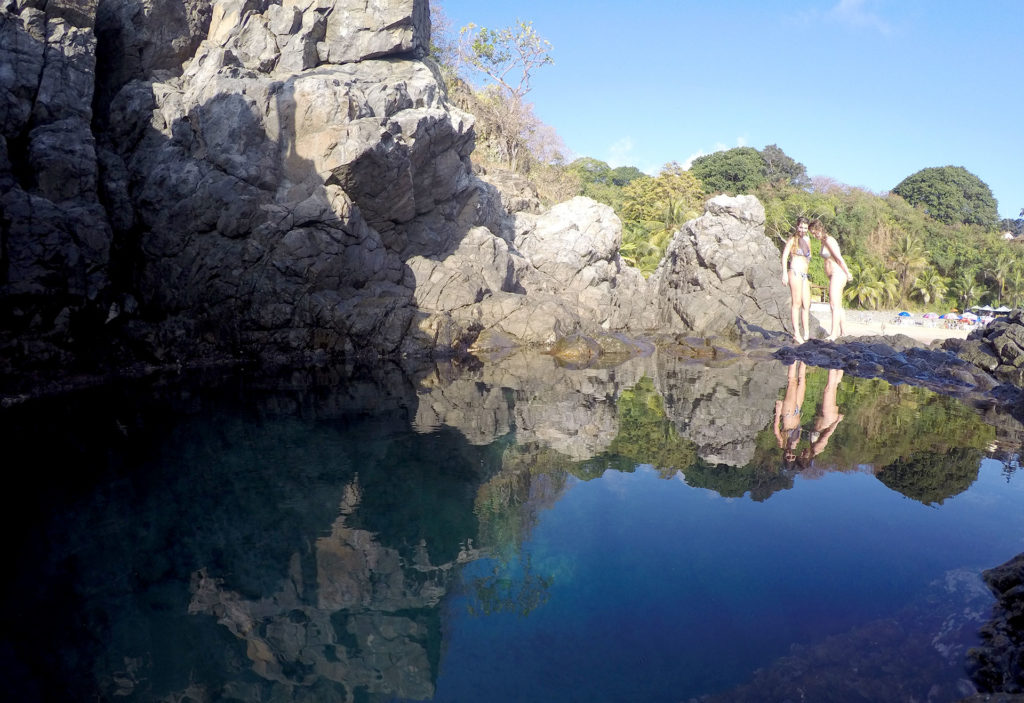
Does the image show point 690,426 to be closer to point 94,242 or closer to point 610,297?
point 94,242

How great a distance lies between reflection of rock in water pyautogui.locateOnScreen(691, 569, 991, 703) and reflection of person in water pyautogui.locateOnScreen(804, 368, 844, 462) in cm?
439

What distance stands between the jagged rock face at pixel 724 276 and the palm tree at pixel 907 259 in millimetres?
18678

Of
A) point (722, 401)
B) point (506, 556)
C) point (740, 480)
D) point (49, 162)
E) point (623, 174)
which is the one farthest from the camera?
point (623, 174)

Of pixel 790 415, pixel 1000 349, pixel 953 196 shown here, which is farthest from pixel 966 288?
pixel 790 415

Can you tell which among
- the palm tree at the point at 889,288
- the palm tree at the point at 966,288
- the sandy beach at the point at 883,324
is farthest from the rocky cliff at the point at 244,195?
the palm tree at the point at 966,288

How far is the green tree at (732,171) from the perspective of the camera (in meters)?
48.2

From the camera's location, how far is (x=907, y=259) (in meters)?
40.8

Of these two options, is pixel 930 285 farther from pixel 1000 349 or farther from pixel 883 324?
pixel 1000 349

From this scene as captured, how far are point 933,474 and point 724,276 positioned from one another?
1978 cm

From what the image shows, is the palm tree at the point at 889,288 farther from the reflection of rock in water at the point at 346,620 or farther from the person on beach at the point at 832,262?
the reflection of rock in water at the point at 346,620

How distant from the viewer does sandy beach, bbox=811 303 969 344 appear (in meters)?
32.0

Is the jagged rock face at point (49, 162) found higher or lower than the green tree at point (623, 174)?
lower

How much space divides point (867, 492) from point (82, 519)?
9.39m

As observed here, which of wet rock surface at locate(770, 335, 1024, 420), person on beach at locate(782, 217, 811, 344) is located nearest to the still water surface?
wet rock surface at locate(770, 335, 1024, 420)
